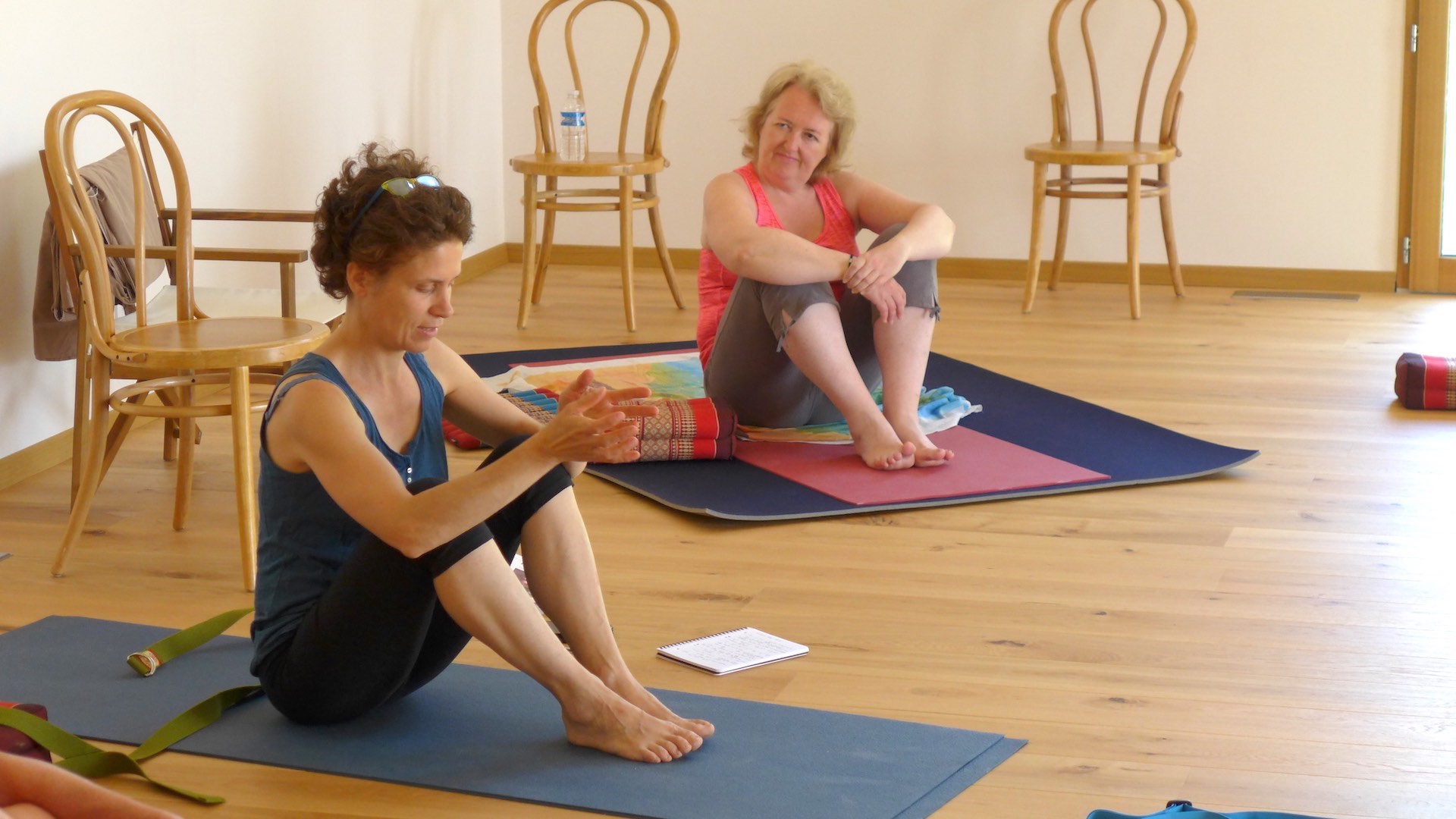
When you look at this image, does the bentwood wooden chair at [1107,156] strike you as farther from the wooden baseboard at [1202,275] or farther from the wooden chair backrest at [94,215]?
the wooden chair backrest at [94,215]

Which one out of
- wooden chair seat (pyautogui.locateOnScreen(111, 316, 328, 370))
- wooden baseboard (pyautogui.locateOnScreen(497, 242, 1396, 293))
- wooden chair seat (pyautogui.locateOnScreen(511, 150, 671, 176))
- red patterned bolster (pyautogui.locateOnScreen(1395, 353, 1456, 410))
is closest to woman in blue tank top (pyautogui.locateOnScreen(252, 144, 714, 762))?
wooden chair seat (pyautogui.locateOnScreen(111, 316, 328, 370))

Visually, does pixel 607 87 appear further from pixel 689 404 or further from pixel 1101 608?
pixel 1101 608

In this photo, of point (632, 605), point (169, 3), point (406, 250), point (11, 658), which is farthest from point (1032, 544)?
point (169, 3)

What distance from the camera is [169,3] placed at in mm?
3555

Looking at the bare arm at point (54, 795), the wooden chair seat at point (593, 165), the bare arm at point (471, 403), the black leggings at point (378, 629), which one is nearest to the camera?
the bare arm at point (54, 795)

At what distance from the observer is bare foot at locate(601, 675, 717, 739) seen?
1.87 m

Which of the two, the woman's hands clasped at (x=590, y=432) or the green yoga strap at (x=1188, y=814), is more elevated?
the woman's hands clasped at (x=590, y=432)

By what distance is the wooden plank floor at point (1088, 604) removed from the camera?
1.80m

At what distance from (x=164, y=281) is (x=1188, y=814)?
2.66 meters

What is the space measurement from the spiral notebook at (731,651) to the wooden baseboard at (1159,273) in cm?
335

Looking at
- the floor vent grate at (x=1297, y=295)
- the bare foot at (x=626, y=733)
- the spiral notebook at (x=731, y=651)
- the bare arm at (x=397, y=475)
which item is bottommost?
the spiral notebook at (x=731, y=651)

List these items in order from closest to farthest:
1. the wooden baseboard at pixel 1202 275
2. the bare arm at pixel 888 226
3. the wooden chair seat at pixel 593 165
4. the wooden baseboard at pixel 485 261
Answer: the bare arm at pixel 888 226 → the wooden chair seat at pixel 593 165 → the wooden baseboard at pixel 1202 275 → the wooden baseboard at pixel 485 261

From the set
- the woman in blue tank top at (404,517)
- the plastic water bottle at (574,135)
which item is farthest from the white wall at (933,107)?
the woman in blue tank top at (404,517)

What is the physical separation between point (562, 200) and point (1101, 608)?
3.76 metres
